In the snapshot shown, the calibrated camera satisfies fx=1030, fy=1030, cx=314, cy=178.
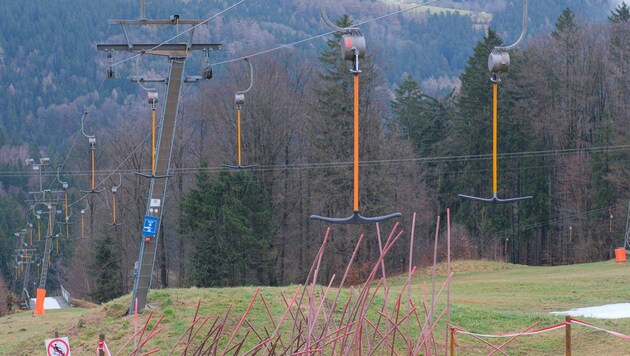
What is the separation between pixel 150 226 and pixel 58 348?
517cm

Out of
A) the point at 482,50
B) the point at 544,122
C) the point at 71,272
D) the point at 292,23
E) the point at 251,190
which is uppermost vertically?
the point at 292,23

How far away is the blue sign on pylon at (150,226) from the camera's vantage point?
1644 centimetres

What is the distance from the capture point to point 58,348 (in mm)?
11453

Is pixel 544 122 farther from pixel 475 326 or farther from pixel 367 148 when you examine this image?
pixel 475 326

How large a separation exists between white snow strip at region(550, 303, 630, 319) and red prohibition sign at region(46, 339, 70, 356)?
1025 cm

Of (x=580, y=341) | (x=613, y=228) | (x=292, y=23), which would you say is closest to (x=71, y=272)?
(x=613, y=228)

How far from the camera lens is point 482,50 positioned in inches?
2277

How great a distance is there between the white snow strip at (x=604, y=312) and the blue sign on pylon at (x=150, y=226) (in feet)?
25.0

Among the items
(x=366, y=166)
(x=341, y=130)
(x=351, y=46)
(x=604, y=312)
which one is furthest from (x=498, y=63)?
(x=341, y=130)

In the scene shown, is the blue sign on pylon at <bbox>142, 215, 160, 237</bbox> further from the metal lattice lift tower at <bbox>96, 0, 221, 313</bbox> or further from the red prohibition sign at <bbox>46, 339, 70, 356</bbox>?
the red prohibition sign at <bbox>46, 339, 70, 356</bbox>

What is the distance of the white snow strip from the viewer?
19030 mm

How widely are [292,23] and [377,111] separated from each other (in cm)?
8827

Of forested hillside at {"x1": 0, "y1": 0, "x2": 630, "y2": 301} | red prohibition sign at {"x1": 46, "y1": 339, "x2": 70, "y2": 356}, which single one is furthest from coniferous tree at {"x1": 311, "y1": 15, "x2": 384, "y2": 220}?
red prohibition sign at {"x1": 46, "y1": 339, "x2": 70, "y2": 356}

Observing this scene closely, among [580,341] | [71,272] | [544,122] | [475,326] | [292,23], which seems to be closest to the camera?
[580,341]
